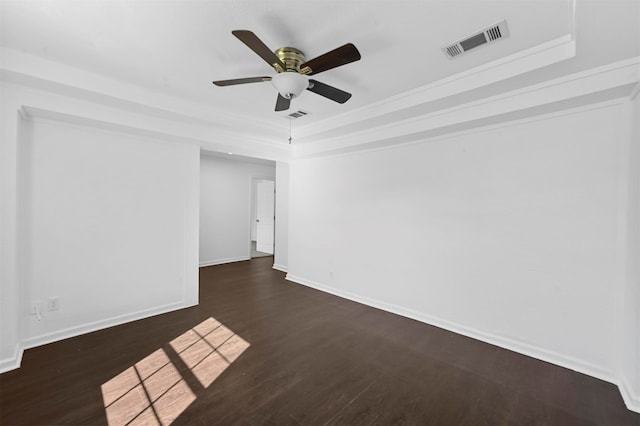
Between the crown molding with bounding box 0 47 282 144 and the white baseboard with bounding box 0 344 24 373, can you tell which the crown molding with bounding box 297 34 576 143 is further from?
the white baseboard with bounding box 0 344 24 373

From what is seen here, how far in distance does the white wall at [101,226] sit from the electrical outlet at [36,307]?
0.13 ft

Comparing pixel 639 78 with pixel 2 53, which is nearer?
pixel 639 78

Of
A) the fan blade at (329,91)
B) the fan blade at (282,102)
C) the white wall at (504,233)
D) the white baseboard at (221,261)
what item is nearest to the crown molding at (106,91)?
the fan blade at (282,102)

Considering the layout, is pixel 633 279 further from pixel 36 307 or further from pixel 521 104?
pixel 36 307

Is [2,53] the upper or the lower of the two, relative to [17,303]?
upper

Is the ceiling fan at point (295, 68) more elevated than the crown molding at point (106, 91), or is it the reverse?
the crown molding at point (106, 91)

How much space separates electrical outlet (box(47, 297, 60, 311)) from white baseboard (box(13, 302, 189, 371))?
26 cm

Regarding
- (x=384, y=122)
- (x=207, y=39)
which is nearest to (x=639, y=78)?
(x=384, y=122)

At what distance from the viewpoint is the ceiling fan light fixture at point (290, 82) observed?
2.08 m

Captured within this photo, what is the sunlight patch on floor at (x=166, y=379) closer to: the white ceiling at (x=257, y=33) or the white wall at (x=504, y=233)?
the white wall at (x=504, y=233)

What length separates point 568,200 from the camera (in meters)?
2.57

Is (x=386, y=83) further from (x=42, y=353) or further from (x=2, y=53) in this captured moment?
(x=42, y=353)

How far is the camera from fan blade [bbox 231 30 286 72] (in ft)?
5.10

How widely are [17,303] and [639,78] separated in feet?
18.4
